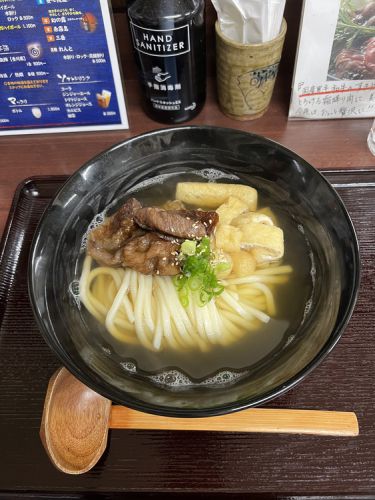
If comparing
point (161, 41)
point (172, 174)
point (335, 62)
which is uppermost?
point (161, 41)

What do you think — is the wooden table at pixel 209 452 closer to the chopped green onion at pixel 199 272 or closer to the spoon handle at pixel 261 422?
the spoon handle at pixel 261 422

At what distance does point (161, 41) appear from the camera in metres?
1.56

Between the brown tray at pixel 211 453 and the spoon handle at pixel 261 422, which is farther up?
the spoon handle at pixel 261 422

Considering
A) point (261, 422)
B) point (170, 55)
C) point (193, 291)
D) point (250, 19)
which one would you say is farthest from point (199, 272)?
point (250, 19)

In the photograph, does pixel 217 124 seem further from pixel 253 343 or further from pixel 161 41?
pixel 253 343

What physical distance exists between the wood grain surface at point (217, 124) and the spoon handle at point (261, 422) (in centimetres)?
101

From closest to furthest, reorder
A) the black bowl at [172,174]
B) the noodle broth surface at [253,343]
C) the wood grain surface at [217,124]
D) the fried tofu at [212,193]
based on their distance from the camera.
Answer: the black bowl at [172,174] → the noodle broth surface at [253,343] → the fried tofu at [212,193] → the wood grain surface at [217,124]

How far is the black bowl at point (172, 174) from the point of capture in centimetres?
104

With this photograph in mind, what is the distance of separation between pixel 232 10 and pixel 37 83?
2.67 feet

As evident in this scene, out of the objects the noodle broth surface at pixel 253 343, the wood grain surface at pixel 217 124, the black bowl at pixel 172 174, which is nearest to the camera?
the black bowl at pixel 172 174

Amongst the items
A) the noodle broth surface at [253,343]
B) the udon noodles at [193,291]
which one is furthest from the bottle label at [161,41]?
the noodle broth surface at [253,343]

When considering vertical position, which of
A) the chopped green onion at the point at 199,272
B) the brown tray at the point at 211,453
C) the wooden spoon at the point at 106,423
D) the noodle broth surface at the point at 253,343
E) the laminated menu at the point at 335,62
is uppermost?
the laminated menu at the point at 335,62

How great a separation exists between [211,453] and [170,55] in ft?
4.40

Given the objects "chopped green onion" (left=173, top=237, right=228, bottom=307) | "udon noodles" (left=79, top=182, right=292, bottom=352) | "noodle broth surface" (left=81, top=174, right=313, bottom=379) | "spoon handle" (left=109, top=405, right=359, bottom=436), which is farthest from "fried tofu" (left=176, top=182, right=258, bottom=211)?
"spoon handle" (left=109, top=405, right=359, bottom=436)
